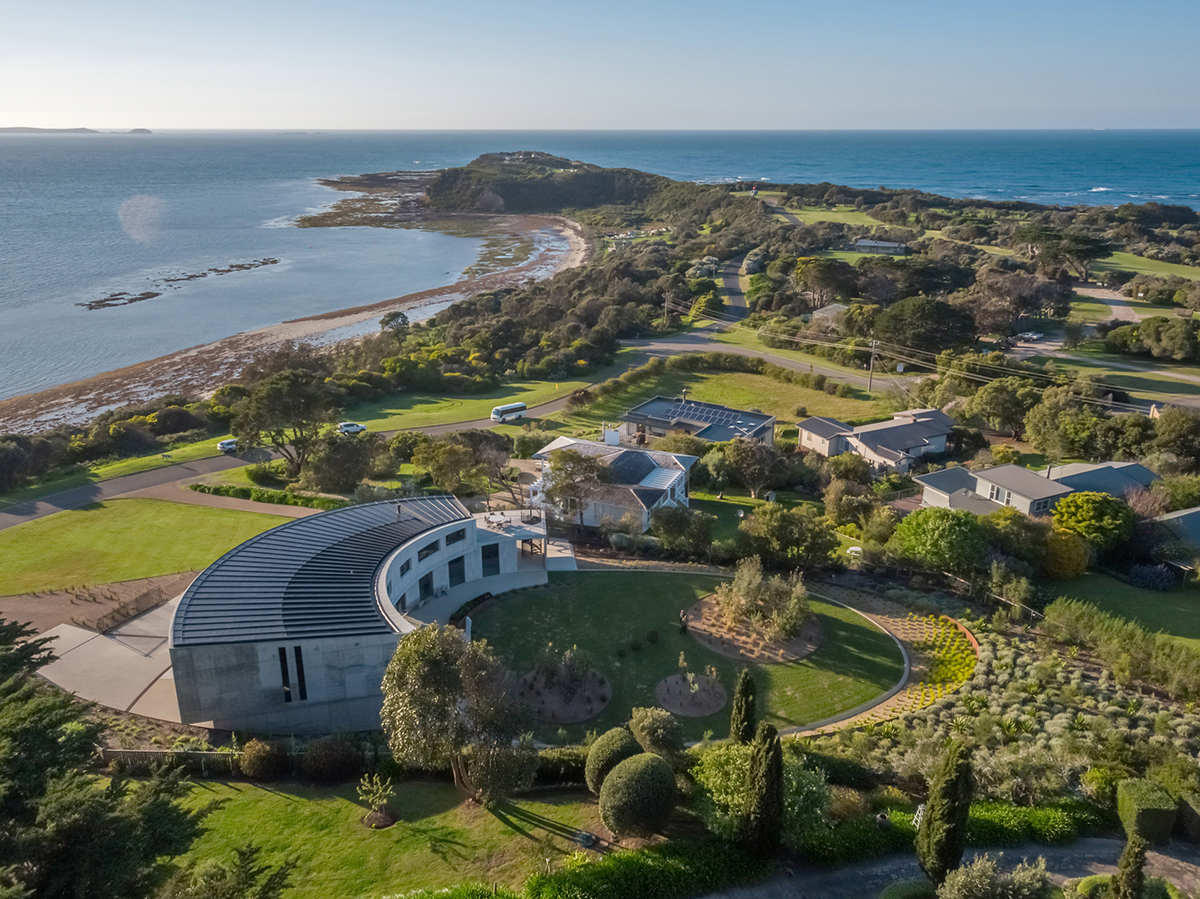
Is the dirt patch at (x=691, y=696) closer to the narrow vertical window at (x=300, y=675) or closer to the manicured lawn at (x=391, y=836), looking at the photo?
the manicured lawn at (x=391, y=836)

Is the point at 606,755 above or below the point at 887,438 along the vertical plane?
above

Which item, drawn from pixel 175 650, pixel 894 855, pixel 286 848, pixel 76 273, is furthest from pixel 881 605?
pixel 76 273

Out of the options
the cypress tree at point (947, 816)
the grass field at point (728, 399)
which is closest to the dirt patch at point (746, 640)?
the cypress tree at point (947, 816)

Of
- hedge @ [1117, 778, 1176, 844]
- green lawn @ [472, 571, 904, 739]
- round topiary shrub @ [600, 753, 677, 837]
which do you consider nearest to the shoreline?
→ green lawn @ [472, 571, 904, 739]

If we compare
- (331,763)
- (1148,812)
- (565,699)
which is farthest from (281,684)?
(1148,812)

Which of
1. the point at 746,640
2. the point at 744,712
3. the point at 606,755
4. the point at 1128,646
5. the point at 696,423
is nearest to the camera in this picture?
the point at 606,755

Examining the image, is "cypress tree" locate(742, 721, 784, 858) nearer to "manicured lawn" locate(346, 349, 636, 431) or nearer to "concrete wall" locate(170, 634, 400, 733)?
"concrete wall" locate(170, 634, 400, 733)

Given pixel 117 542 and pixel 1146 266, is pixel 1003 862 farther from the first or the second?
pixel 1146 266

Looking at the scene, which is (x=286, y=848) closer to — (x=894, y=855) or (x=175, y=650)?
(x=175, y=650)
